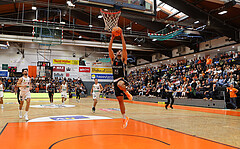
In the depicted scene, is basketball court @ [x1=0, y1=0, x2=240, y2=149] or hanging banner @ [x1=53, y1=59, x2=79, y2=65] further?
hanging banner @ [x1=53, y1=59, x2=79, y2=65]

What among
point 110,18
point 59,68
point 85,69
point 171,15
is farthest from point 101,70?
point 110,18

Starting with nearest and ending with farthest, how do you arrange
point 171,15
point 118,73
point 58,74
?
1. point 118,73
2. point 171,15
3. point 58,74

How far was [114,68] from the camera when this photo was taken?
5348 mm

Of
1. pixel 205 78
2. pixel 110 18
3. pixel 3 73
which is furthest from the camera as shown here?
pixel 3 73

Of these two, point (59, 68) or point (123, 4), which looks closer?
point (123, 4)

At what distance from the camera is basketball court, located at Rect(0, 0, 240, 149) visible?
16.7 feet

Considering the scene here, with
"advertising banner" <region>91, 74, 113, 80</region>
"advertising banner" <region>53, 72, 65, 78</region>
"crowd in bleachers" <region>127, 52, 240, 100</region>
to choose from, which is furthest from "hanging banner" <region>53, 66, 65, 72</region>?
"crowd in bleachers" <region>127, 52, 240, 100</region>

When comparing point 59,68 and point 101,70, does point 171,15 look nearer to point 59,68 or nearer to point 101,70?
point 101,70

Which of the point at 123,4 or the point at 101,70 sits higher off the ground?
the point at 123,4

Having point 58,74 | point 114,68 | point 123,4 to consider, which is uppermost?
point 123,4

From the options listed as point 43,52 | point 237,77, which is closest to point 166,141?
point 237,77

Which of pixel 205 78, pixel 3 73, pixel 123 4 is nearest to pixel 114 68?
pixel 123 4

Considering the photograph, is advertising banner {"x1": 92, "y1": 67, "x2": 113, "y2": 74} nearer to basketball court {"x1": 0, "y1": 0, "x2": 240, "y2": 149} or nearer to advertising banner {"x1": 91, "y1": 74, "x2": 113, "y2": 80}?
basketball court {"x1": 0, "y1": 0, "x2": 240, "y2": 149}

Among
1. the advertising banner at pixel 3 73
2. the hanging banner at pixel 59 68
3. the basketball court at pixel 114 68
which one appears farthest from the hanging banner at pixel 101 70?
the advertising banner at pixel 3 73
